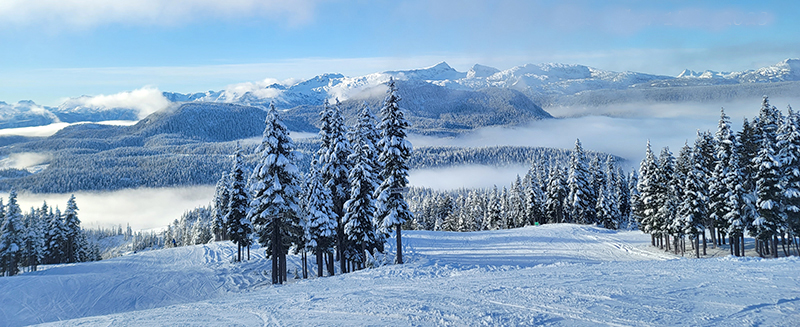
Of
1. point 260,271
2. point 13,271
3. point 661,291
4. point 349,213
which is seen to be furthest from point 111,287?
point 661,291

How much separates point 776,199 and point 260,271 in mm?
50005

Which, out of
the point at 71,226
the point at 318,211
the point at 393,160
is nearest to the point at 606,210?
the point at 393,160

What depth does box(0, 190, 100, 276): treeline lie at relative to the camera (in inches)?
2164

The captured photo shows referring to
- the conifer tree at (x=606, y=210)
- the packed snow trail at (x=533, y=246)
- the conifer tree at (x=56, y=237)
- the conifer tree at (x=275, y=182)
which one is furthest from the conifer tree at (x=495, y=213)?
the conifer tree at (x=56, y=237)

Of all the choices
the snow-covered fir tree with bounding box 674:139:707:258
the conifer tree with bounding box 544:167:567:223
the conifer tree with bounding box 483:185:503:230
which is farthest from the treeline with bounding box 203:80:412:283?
the conifer tree with bounding box 483:185:503:230

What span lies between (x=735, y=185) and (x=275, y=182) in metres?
43.1

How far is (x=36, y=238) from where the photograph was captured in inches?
2442

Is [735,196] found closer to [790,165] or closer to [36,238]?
[790,165]

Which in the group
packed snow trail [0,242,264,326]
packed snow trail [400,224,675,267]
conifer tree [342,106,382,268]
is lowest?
packed snow trail [0,242,264,326]

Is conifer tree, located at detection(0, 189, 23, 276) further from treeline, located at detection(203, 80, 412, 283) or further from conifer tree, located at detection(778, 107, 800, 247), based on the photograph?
conifer tree, located at detection(778, 107, 800, 247)

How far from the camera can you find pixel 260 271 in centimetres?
4456

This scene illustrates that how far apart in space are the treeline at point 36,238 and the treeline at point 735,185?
269ft

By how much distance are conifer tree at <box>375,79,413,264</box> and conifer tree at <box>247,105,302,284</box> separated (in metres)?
6.25

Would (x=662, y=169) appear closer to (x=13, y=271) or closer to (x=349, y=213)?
(x=349, y=213)
